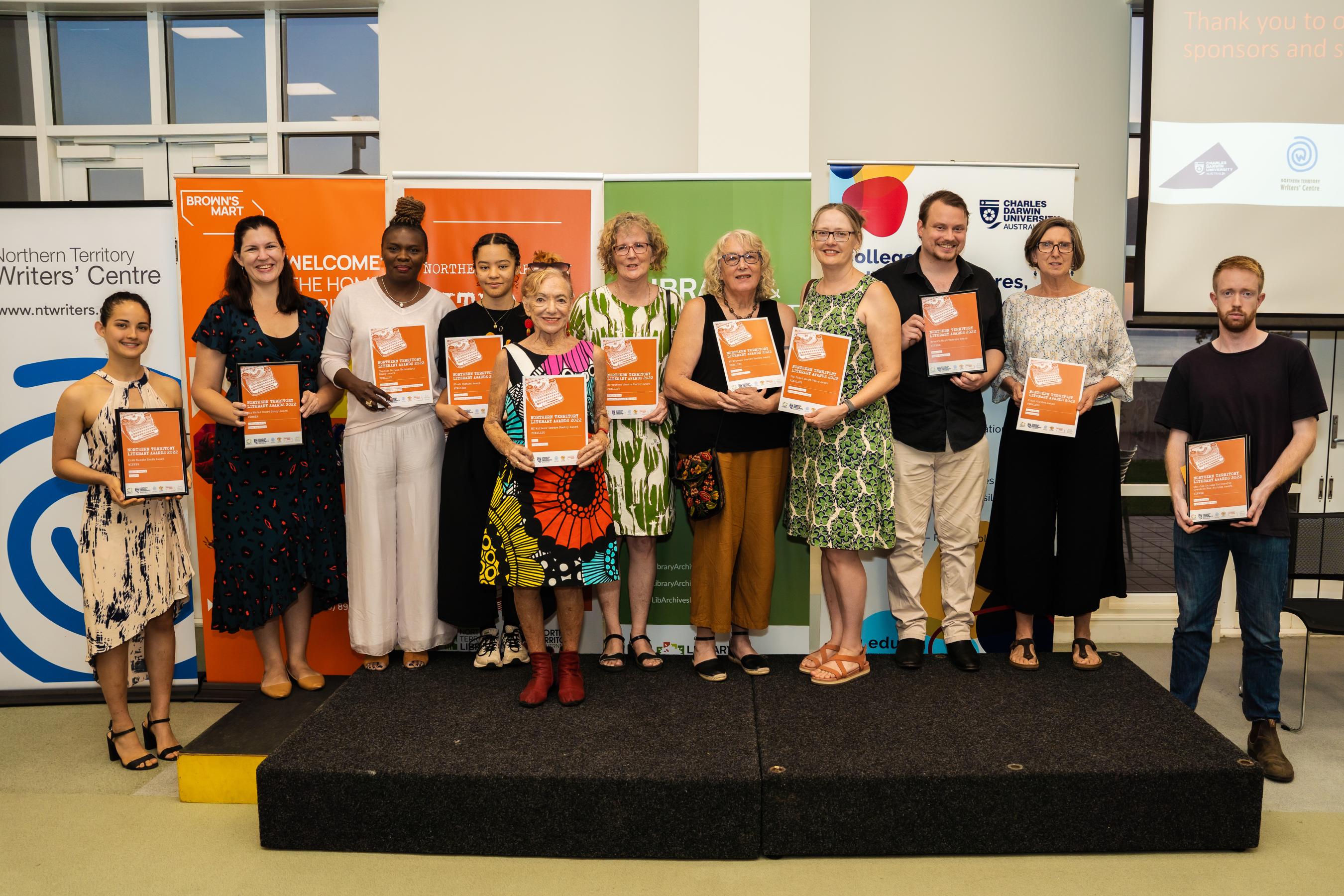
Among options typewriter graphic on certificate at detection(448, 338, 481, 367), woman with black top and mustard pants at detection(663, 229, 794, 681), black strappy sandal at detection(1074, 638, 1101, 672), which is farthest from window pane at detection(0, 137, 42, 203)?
black strappy sandal at detection(1074, 638, 1101, 672)

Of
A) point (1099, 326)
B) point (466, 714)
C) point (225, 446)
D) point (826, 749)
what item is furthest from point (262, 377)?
Answer: point (1099, 326)

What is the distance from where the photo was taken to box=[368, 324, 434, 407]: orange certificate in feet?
10.5

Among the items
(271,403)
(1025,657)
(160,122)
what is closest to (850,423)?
(1025,657)

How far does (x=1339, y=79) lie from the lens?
4.11 metres

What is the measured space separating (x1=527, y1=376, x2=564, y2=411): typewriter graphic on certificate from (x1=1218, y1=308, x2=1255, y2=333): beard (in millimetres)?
2342

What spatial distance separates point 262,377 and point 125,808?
5.12 ft

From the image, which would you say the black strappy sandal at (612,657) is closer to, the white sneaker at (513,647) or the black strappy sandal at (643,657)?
the black strappy sandal at (643,657)

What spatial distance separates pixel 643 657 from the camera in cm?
337

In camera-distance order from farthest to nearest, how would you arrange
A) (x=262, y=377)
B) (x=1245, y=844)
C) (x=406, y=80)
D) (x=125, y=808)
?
1. (x=406, y=80)
2. (x=262, y=377)
3. (x=125, y=808)
4. (x=1245, y=844)

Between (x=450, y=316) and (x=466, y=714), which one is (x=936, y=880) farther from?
(x=450, y=316)

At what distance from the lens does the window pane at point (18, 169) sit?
518cm

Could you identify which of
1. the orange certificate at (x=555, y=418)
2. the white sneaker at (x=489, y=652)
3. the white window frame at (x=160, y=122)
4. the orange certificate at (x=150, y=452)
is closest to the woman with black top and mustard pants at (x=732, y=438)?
the orange certificate at (x=555, y=418)

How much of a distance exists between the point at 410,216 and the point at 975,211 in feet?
8.11

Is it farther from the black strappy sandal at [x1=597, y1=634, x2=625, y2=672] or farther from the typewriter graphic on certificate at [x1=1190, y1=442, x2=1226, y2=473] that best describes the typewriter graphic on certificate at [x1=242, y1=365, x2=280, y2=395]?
the typewriter graphic on certificate at [x1=1190, y1=442, x2=1226, y2=473]
